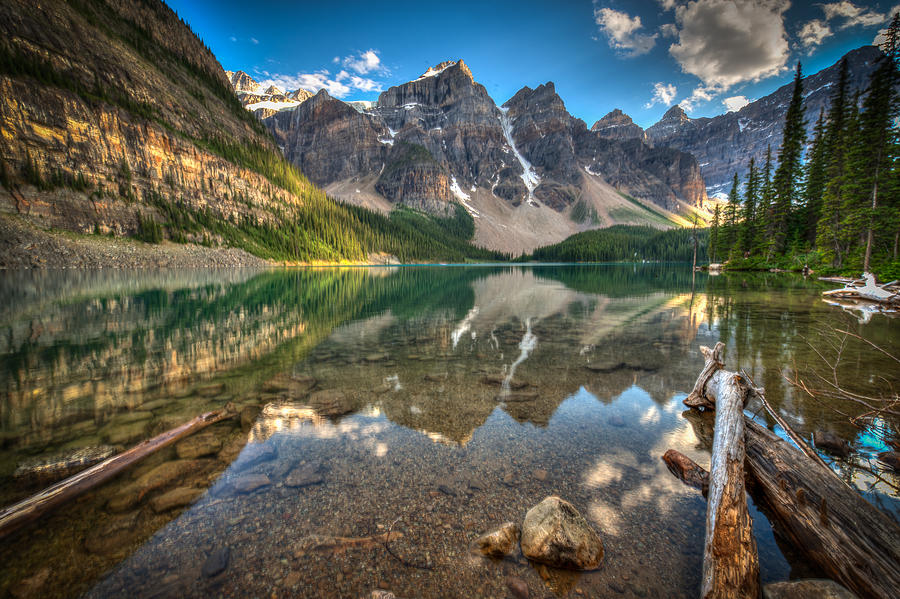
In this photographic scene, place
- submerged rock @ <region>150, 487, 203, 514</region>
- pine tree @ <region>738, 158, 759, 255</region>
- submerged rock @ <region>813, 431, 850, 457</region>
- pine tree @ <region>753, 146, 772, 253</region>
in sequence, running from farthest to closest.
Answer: pine tree @ <region>738, 158, 759, 255</region>
pine tree @ <region>753, 146, 772, 253</region>
submerged rock @ <region>813, 431, 850, 457</region>
submerged rock @ <region>150, 487, 203, 514</region>

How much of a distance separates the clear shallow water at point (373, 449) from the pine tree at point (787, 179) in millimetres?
42204

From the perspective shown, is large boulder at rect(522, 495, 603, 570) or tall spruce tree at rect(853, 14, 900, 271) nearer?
large boulder at rect(522, 495, 603, 570)

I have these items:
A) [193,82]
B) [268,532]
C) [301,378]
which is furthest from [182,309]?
[193,82]

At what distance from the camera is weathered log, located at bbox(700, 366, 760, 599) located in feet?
10.6

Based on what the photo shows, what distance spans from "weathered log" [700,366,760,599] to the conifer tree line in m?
35.7

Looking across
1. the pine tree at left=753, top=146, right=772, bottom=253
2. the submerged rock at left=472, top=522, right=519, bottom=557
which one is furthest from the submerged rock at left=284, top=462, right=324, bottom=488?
the pine tree at left=753, top=146, right=772, bottom=253

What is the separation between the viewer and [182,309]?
22219mm

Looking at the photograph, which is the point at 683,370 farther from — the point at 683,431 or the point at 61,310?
the point at 61,310

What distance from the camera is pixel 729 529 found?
11.8 ft

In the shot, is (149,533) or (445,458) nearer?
(149,533)

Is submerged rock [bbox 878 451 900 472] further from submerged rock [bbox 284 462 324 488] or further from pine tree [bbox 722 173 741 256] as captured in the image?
pine tree [bbox 722 173 741 256]

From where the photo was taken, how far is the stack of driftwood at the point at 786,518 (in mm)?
3125

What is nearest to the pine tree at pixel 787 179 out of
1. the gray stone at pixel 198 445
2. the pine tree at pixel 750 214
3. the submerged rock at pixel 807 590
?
the pine tree at pixel 750 214

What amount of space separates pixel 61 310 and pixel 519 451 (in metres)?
29.3
